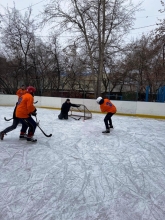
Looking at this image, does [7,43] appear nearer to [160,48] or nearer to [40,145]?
[160,48]

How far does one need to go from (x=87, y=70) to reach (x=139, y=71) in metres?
4.08

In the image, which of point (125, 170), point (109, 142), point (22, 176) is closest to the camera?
point (22, 176)

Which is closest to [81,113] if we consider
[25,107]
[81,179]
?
[25,107]

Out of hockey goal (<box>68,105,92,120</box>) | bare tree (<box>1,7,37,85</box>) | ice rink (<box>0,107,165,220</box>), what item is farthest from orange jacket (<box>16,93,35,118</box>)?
bare tree (<box>1,7,37,85</box>)

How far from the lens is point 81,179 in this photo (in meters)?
2.74

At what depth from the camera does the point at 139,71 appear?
46.2 ft

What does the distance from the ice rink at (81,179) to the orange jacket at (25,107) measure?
2.37 ft

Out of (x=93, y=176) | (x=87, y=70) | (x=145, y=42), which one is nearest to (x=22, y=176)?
(x=93, y=176)

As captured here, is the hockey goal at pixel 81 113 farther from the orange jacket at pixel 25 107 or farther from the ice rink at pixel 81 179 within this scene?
the orange jacket at pixel 25 107

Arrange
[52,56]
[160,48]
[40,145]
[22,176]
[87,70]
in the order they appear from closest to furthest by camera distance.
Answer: [22,176]
[40,145]
[160,48]
[87,70]
[52,56]

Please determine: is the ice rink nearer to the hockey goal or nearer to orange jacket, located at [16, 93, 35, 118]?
orange jacket, located at [16, 93, 35, 118]

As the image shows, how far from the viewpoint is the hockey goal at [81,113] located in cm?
828

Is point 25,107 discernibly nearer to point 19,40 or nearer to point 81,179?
point 81,179

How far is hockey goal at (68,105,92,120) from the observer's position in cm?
828
